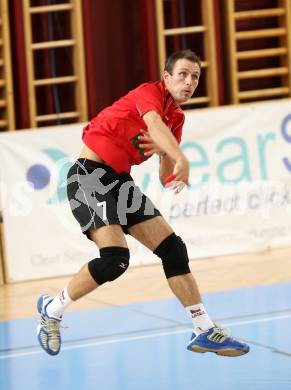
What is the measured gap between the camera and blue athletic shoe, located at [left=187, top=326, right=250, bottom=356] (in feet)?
14.1

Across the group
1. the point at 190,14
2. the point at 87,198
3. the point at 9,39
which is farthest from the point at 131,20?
the point at 87,198

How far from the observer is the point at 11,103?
8.46 meters

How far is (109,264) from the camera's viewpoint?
438 cm

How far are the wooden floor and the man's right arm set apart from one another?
2563mm

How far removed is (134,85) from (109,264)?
214 inches

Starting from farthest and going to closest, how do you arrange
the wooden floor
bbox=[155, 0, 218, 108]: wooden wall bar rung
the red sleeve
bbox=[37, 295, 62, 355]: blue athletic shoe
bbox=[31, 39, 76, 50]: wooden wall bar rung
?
bbox=[155, 0, 218, 108]: wooden wall bar rung < bbox=[31, 39, 76, 50]: wooden wall bar rung < the wooden floor < bbox=[37, 295, 62, 355]: blue athletic shoe < the red sleeve

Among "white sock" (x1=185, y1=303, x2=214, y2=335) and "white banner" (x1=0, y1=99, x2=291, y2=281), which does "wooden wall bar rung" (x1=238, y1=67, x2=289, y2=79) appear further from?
"white sock" (x1=185, y1=303, x2=214, y2=335)

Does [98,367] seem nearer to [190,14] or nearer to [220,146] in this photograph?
[220,146]

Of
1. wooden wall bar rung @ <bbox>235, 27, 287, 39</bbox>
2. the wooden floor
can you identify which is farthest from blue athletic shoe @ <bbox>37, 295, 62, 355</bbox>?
wooden wall bar rung @ <bbox>235, 27, 287, 39</bbox>

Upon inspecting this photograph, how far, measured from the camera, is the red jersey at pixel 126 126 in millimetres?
4434

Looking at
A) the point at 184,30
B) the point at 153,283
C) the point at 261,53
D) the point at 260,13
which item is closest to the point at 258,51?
the point at 261,53

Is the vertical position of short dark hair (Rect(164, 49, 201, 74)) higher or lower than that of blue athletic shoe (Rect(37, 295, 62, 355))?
higher

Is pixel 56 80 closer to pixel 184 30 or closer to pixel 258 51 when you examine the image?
pixel 184 30

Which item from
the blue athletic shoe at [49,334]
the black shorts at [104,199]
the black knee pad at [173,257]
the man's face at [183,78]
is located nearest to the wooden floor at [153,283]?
the blue athletic shoe at [49,334]
